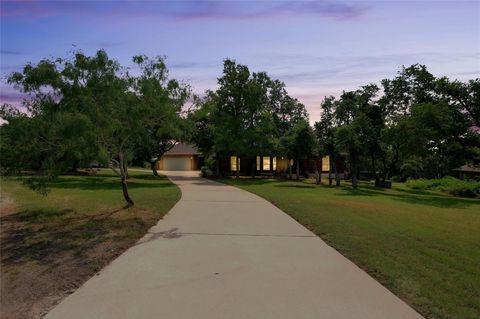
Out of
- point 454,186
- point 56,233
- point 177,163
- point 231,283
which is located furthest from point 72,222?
point 177,163

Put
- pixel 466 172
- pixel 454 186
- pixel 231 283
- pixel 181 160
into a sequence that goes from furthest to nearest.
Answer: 1. pixel 181 160
2. pixel 466 172
3. pixel 454 186
4. pixel 231 283

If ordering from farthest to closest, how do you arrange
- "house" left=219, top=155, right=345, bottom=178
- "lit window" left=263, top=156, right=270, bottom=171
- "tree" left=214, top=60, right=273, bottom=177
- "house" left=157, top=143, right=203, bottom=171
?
"house" left=157, top=143, right=203, bottom=171
"lit window" left=263, top=156, right=270, bottom=171
"house" left=219, top=155, right=345, bottom=178
"tree" left=214, top=60, right=273, bottom=177

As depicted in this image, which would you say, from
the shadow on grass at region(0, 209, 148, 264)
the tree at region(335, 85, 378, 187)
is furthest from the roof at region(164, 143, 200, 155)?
the shadow on grass at region(0, 209, 148, 264)

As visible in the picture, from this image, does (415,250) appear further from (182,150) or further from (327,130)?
(182,150)

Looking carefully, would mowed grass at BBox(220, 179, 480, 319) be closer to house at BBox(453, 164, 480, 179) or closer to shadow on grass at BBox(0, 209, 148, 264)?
shadow on grass at BBox(0, 209, 148, 264)

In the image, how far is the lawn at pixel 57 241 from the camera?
573 cm

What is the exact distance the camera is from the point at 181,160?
2216 inches

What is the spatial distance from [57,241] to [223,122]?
25736 mm

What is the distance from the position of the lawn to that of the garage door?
1562 inches

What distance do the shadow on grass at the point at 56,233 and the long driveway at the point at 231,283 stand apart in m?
1.15

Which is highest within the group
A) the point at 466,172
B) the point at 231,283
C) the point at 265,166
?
the point at 265,166

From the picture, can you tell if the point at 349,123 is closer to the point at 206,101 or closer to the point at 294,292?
the point at 206,101

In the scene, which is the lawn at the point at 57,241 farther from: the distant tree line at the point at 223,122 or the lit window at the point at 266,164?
the lit window at the point at 266,164

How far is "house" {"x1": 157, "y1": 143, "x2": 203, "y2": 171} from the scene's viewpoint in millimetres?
55500
